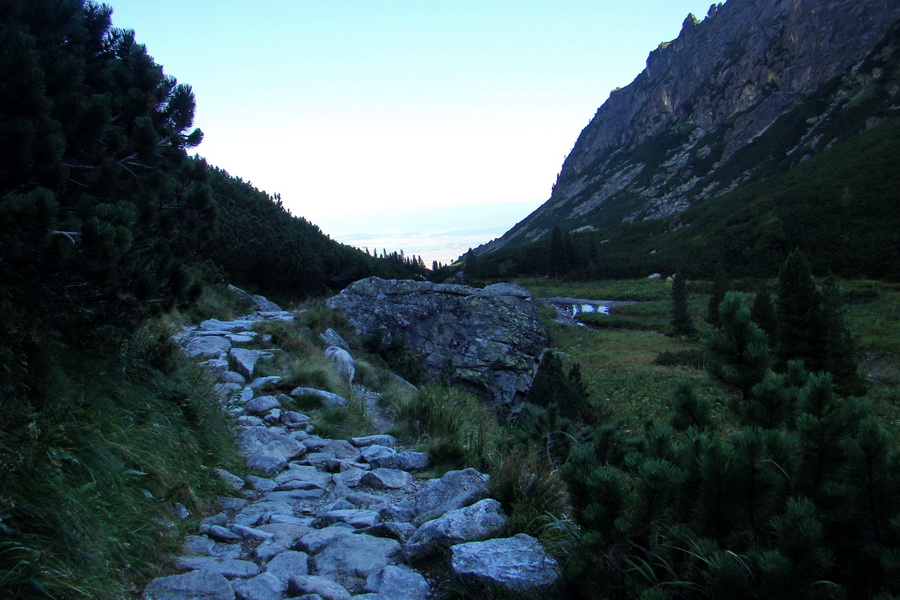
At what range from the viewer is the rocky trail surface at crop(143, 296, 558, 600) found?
2.75 m

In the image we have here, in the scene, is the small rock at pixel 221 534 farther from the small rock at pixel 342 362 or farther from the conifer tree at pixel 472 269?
the conifer tree at pixel 472 269

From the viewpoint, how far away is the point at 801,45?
109438mm

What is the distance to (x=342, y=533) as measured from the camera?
3.60 m

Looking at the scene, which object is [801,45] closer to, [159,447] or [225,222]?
[225,222]

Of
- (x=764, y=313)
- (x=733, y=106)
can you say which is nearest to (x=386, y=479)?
(x=764, y=313)

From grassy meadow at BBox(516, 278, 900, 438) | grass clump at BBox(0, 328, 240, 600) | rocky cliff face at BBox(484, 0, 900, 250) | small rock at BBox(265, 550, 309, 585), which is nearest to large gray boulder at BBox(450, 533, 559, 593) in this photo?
small rock at BBox(265, 550, 309, 585)

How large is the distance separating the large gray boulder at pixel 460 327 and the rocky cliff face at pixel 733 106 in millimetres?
91255

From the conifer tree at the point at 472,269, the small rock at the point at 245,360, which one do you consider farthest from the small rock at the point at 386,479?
the conifer tree at the point at 472,269

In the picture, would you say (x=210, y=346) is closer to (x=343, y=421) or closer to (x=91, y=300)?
(x=343, y=421)

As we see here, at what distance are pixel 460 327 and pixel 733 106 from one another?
450ft

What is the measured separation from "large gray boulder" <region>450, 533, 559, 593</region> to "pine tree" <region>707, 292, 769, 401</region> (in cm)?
180

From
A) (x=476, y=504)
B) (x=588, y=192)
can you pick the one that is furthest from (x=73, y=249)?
(x=588, y=192)

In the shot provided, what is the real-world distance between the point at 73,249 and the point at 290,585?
2.33 m

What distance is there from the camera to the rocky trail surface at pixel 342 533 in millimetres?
2746
